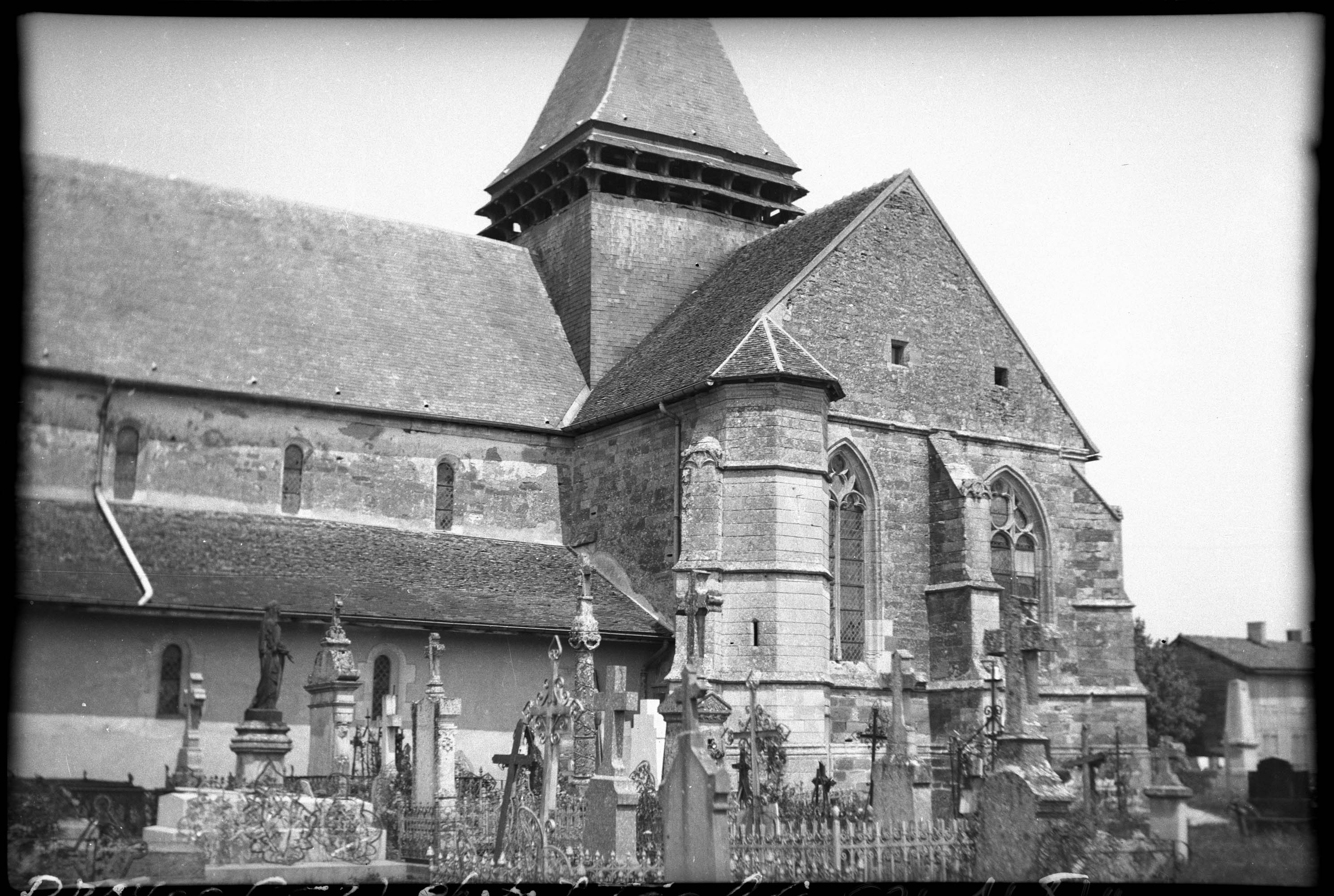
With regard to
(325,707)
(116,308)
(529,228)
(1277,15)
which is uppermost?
(529,228)

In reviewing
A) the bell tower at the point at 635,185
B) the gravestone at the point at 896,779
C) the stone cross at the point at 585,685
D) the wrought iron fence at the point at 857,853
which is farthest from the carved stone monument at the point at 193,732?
the bell tower at the point at 635,185

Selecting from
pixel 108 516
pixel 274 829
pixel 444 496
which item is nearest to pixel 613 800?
pixel 274 829

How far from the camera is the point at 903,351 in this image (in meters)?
25.0

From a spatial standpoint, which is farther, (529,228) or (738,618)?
(529,228)

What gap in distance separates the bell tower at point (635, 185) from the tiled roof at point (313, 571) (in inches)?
203

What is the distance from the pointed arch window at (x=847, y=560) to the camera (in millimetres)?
23547

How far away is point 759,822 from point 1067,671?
10.4 metres

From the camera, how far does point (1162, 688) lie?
2703 centimetres

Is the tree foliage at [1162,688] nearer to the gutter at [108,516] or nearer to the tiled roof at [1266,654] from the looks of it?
the tiled roof at [1266,654]

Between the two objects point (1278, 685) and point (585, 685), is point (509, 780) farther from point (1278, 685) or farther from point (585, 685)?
point (1278, 685)

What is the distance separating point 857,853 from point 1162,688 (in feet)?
45.1

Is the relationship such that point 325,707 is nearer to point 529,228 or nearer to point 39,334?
point 39,334

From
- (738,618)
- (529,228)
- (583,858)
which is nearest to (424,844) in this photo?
(583,858)

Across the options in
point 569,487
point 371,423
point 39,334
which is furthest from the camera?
point 569,487
